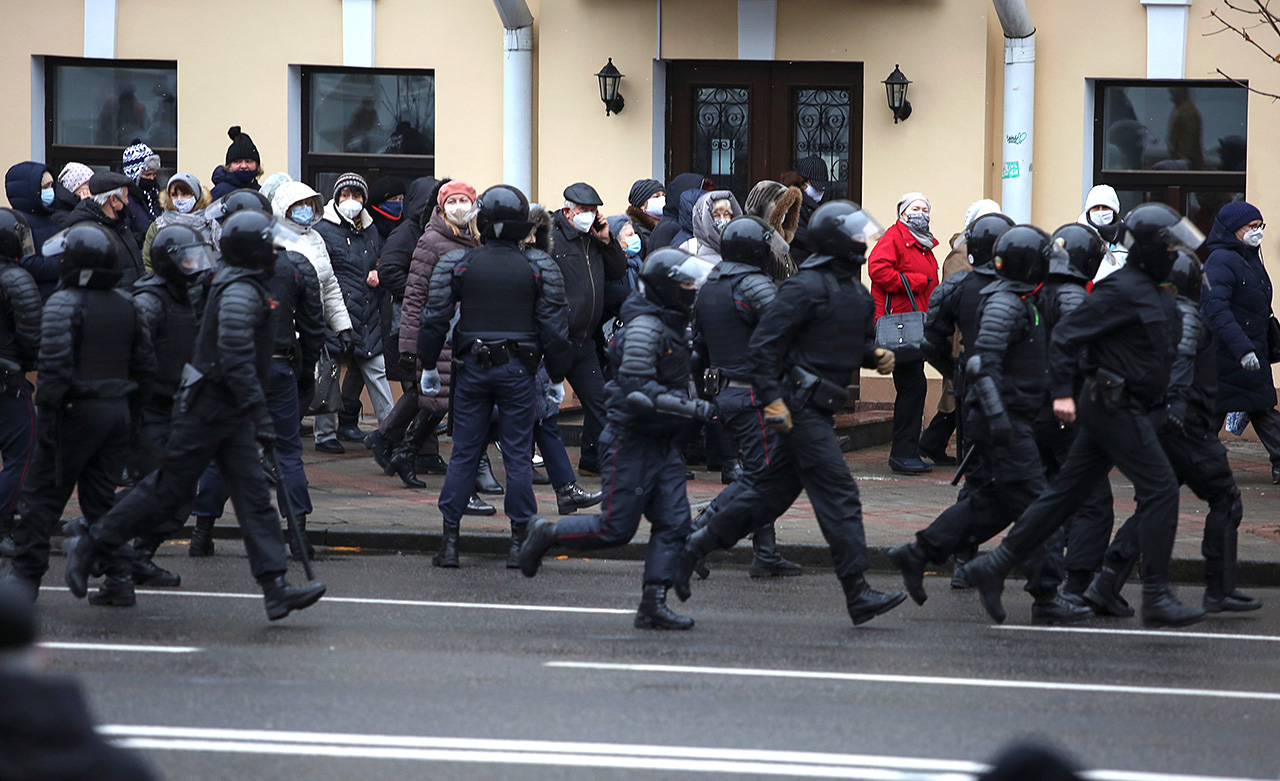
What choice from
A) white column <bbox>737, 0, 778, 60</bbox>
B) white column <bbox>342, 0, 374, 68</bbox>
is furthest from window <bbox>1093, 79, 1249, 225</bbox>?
white column <bbox>342, 0, 374, 68</bbox>

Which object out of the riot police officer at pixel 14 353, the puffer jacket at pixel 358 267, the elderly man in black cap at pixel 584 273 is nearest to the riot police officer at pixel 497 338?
the riot police officer at pixel 14 353

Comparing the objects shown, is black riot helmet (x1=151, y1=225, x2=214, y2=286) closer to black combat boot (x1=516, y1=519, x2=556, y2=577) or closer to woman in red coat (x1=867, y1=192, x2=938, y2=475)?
black combat boot (x1=516, y1=519, x2=556, y2=577)

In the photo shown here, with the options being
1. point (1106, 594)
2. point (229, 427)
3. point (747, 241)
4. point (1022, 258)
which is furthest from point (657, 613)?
point (1022, 258)

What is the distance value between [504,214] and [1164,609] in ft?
12.4

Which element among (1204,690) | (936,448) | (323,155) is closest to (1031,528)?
(1204,690)

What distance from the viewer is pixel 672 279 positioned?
7.66m

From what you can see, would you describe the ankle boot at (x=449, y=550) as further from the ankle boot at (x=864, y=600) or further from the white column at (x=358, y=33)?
the white column at (x=358, y=33)

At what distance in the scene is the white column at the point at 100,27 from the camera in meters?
16.3

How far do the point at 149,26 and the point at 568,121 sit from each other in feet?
13.4

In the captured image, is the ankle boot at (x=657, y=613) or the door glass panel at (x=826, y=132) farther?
the door glass panel at (x=826, y=132)

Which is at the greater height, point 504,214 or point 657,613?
point 504,214

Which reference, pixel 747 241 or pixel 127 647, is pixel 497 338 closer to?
pixel 747 241

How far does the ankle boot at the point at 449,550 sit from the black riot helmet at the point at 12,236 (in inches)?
102

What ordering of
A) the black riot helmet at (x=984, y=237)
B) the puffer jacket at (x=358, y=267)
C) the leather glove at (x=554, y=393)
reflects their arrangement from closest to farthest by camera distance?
the black riot helmet at (x=984, y=237)
the leather glove at (x=554, y=393)
the puffer jacket at (x=358, y=267)
